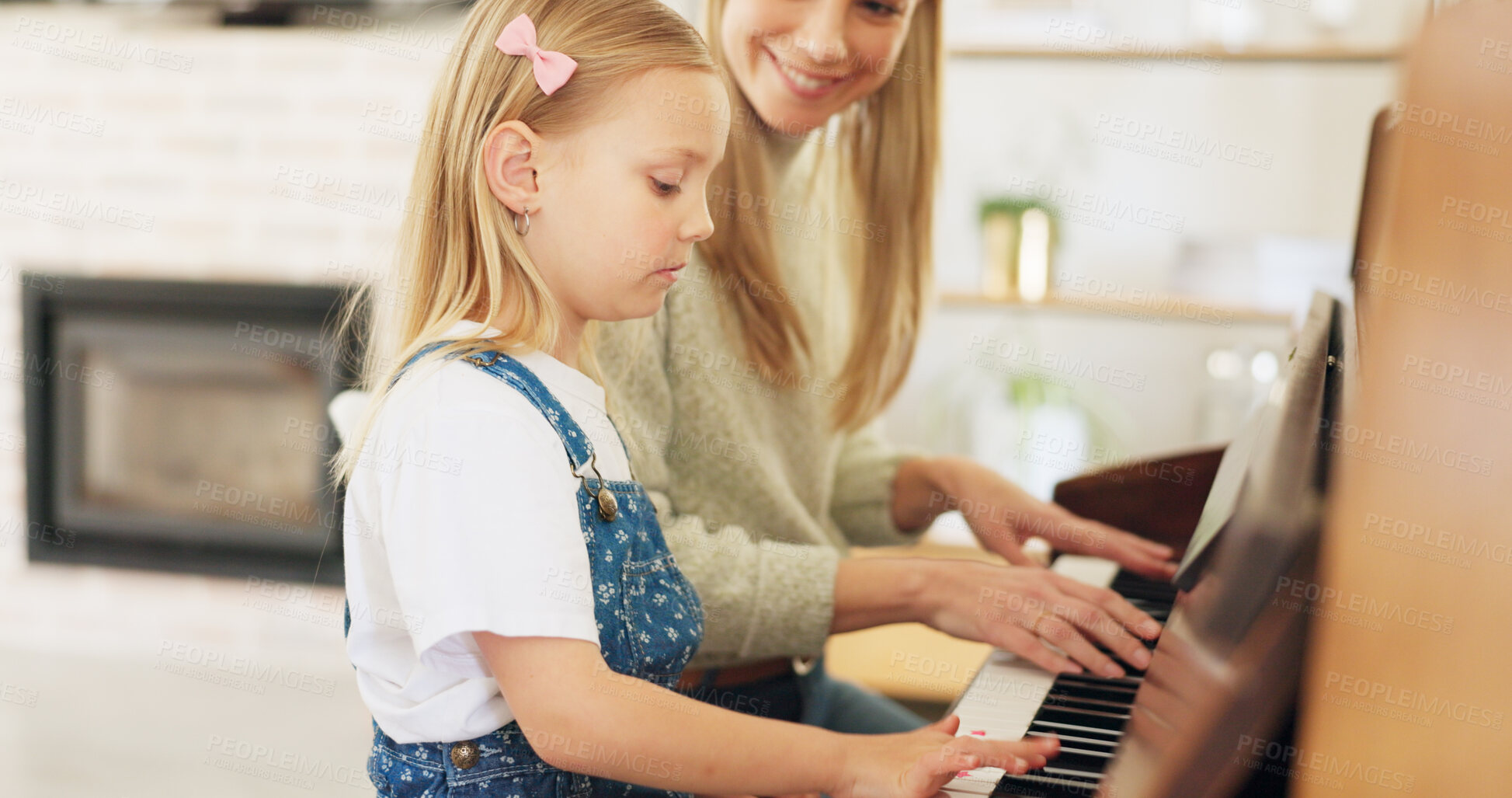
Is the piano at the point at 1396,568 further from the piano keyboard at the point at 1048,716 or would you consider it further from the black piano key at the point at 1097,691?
the black piano key at the point at 1097,691

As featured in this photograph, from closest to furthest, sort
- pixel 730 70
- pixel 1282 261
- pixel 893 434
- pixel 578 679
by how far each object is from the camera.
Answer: pixel 578 679 → pixel 730 70 → pixel 1282 261 → pixel 893 434

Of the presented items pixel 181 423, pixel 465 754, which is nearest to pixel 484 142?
pixel 465 754

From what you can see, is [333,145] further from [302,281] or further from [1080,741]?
[1080,741]

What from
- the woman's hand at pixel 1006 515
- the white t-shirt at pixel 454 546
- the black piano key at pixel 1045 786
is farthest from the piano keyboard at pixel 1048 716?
the white t-shirt at pixel 454 546

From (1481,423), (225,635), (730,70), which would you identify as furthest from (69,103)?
(1481,423)

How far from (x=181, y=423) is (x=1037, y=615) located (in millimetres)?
2622

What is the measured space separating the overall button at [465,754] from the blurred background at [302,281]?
1.68 metres

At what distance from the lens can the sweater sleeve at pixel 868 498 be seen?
4.51ft

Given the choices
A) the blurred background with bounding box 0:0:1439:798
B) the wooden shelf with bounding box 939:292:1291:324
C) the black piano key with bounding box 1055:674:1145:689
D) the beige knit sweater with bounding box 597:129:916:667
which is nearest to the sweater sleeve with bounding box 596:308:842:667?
the beige knit sweater with bounding box 597:129:916:667

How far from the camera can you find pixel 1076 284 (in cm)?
263

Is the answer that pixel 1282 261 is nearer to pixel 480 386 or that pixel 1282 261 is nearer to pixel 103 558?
pixel 480 386

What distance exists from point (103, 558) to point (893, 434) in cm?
196

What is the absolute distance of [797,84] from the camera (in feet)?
3.71

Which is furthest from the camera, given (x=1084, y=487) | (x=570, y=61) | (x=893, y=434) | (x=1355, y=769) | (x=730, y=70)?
(x=893, y=434)
